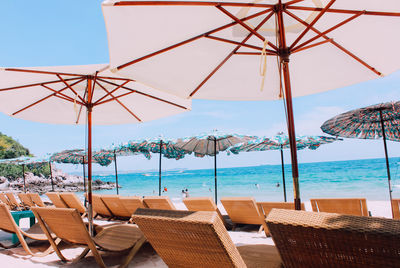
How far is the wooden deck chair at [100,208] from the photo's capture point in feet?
17.9

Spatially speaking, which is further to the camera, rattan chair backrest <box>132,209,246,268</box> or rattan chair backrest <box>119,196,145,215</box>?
rattan chair backrest <box>119,196,145,215</box>

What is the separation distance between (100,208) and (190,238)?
4922mm

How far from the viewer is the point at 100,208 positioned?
18.9 feet

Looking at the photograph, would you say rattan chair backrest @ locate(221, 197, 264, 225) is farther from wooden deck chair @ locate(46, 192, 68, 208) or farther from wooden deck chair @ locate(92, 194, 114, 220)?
wooden deck chair @ locate(46, 192, 68, 208)

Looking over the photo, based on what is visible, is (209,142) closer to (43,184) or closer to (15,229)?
(15,229)

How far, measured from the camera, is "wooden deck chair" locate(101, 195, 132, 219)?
4.89 metres

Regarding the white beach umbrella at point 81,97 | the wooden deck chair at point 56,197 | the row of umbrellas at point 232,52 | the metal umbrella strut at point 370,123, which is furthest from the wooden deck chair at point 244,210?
the wooden deck chair at point 56,197

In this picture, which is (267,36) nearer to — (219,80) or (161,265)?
(219,80)

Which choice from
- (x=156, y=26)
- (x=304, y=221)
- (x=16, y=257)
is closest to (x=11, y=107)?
(x=16, y=257)

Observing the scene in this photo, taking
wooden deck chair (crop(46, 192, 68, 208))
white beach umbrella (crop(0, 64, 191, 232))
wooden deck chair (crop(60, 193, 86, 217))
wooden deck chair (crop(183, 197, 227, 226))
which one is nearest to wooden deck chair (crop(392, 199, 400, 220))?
wooden deck chair (crop(183, 197, 227, 226))

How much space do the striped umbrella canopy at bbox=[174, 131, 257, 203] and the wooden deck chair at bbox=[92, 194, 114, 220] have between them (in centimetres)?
253

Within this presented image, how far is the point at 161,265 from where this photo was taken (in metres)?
2.75

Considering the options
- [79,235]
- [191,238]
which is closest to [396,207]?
[191,238]

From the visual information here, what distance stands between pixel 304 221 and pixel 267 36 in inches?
86.9
